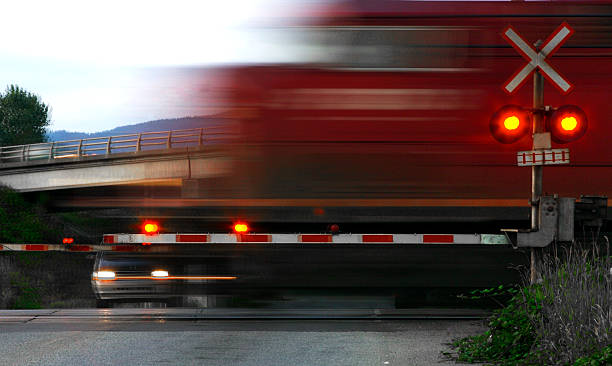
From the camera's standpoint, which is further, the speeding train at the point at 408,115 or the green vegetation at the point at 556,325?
the speeding train at the point at 408,115

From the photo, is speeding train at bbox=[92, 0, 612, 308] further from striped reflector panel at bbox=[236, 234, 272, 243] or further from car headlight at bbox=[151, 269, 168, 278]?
car headlight at bbox=[151, 269, 168, 278]

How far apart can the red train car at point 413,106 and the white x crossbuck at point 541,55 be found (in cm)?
119

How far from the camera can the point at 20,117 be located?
75.9 metres

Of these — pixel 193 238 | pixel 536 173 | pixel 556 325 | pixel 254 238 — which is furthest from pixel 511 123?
pixel 193 238

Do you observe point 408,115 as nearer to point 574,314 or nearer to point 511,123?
point 511,123

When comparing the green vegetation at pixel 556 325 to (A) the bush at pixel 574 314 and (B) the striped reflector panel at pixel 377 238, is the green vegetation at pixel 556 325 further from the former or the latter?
(B) the striped reflector panel at pixel 377 238

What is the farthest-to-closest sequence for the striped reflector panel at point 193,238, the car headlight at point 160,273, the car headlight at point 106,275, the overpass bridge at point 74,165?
the overpass bridge at point 74,165 → the car headlight at point 106,275 → the car headlight at point 160,273 → the striped reflector panel at point 193,238

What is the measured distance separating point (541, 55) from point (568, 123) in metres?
0.86

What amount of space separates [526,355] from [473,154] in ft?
11.4

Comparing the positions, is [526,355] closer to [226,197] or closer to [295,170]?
[295,170]

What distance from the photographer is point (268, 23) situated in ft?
30.6

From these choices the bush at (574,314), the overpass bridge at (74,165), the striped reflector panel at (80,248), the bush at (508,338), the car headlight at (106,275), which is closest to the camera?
the bush at (574,314)

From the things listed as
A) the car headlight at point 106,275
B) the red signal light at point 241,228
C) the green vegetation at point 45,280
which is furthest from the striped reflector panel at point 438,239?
the green vegetation at point 45,280

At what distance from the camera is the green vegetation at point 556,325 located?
5.71m
